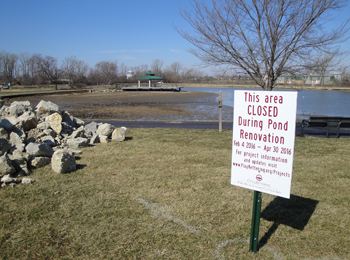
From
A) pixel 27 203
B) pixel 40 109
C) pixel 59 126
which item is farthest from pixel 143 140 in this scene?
pixel 27 203

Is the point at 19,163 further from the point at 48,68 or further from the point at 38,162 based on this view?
the point at 48,68

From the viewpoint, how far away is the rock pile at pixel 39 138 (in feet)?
19.1

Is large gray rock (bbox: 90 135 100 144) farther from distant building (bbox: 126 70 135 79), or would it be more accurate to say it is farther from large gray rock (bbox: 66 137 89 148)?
distant building (bbox: 126 70 135 79)

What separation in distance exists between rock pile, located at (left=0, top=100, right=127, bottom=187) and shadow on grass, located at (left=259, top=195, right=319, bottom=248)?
426cm

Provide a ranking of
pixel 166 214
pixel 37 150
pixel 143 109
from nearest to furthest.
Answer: pixel 166 214, pixel 37 150, pixel 143 109

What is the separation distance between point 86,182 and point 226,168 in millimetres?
3108

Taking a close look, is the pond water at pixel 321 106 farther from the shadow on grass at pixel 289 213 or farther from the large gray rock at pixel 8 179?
the large gray rock at pixel 8 179

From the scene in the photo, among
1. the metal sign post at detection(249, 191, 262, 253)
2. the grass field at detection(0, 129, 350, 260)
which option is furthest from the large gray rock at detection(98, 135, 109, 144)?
the metal sign post at detection(249, 191, 262, 253)

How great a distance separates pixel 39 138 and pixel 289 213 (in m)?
6.94

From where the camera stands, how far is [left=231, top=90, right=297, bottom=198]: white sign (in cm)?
295

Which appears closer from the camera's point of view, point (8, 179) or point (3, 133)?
point (8, 179)

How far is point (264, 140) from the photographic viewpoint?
312 cm

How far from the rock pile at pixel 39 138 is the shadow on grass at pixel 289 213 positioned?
4.26 metres

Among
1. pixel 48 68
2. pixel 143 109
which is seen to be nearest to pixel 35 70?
pixel 48 68
